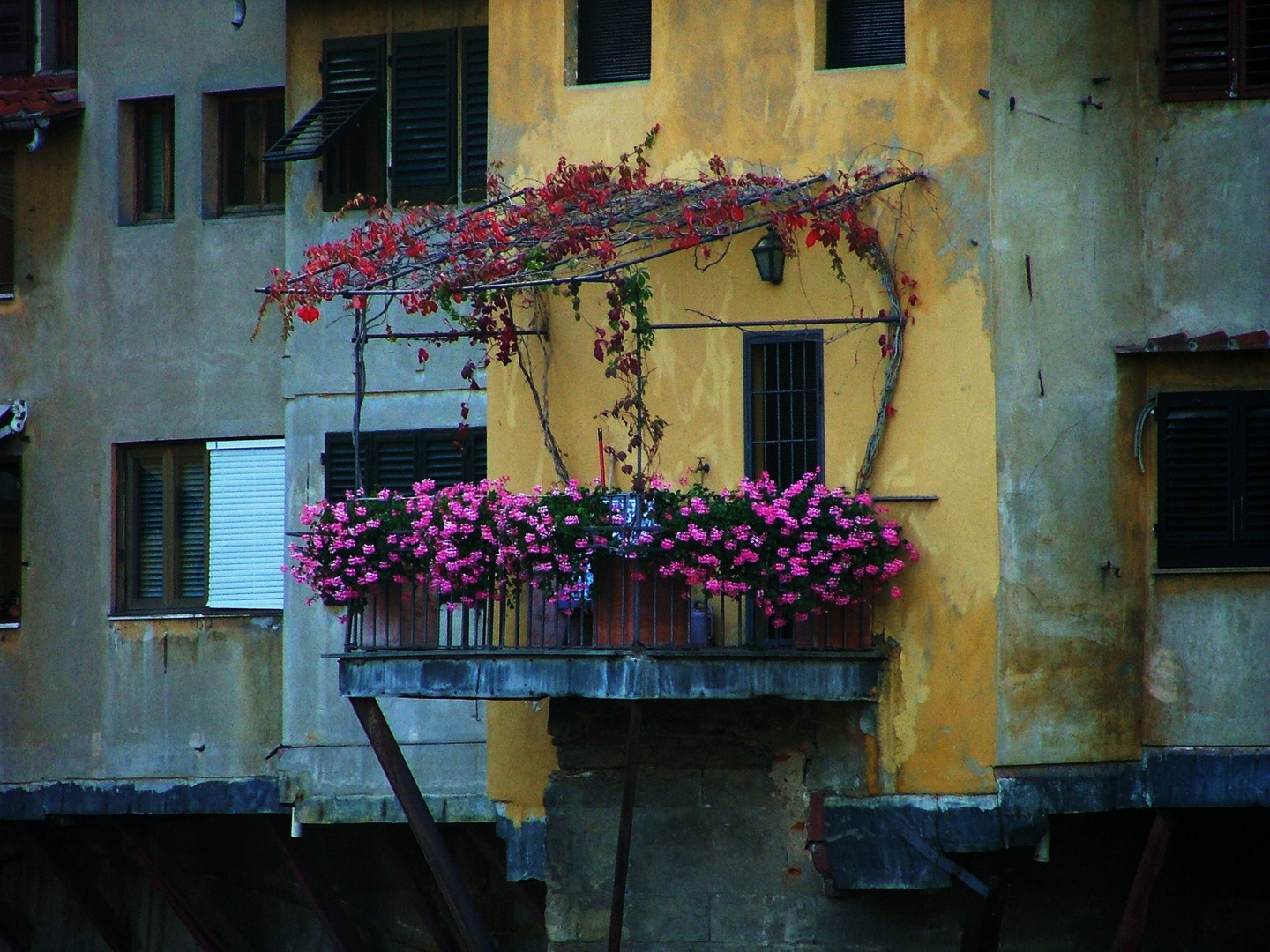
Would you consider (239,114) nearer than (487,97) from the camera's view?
No

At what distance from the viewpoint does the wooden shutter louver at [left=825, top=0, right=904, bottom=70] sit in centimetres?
1711

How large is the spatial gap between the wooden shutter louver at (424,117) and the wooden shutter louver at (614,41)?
79.0 inches

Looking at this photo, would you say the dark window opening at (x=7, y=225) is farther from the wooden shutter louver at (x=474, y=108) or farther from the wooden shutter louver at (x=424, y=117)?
the wooden shutter louver at (x=474, y=108)

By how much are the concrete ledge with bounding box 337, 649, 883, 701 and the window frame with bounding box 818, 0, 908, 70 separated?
407cm

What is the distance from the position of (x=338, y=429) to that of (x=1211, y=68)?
7.26 meters

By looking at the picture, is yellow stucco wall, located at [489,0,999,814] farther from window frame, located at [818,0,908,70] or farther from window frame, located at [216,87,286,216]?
window frame, located at [216,87,286,216]

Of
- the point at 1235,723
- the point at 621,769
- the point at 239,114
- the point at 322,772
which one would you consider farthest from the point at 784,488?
the point at 239,114

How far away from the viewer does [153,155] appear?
2131 cm

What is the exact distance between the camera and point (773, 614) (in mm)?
16281

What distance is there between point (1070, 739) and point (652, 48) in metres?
5.57

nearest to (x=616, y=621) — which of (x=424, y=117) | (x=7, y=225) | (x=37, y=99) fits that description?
(x=424, y=117)

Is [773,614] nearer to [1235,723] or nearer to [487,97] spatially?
[1235,723]

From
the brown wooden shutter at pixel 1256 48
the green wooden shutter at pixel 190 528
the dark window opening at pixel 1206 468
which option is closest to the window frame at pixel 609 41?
the brown wooden shutter at pixel 1256 48

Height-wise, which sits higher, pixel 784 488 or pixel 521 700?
pixel 784 488
